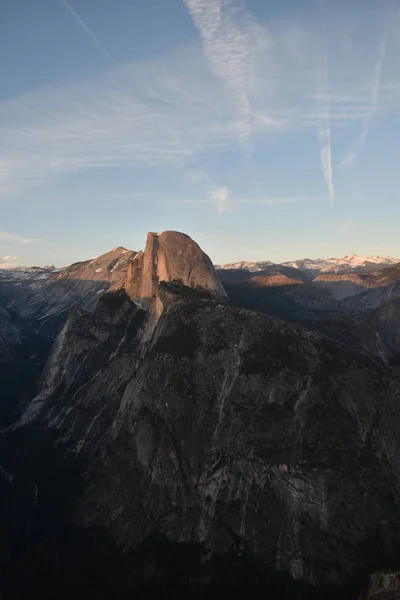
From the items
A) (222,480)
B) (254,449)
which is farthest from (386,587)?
(222,480)

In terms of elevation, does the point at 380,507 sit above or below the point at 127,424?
below

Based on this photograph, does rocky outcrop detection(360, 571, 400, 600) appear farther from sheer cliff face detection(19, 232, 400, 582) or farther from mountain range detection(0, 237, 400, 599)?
sheer cliff face detection(19, 232, 400, 582)

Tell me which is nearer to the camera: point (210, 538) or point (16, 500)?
point (210, 538)

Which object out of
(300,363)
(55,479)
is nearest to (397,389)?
(300,363)

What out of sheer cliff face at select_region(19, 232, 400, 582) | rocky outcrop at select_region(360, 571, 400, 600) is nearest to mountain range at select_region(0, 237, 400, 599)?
sheer cliff face at select_region(19, 232, 400, 582)

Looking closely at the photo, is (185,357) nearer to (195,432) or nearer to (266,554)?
(195,432)

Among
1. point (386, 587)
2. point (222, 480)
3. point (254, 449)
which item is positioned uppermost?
point (254, 449)

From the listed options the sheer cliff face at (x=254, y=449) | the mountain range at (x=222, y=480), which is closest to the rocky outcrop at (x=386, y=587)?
the mountain range at (x=222, y=480)

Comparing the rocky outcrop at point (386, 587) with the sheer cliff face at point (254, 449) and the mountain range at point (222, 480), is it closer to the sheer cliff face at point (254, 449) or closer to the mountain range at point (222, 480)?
the mountain range at point (222, 480)

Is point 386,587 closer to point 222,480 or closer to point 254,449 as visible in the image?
point 254,449
